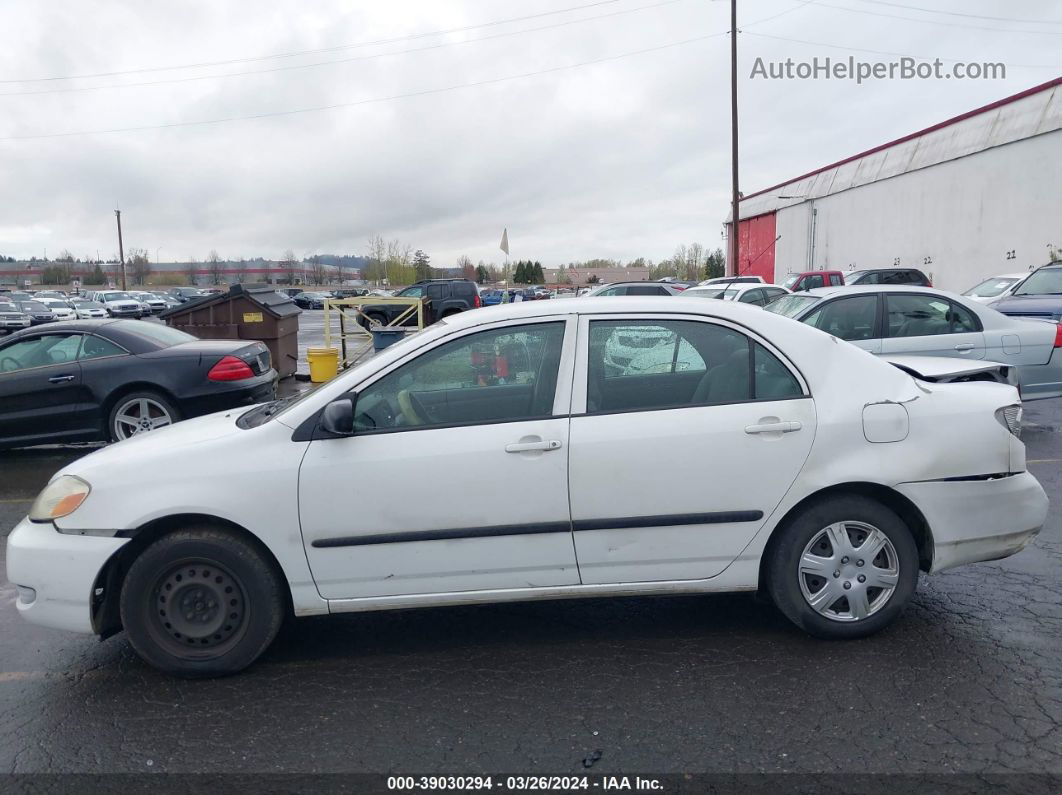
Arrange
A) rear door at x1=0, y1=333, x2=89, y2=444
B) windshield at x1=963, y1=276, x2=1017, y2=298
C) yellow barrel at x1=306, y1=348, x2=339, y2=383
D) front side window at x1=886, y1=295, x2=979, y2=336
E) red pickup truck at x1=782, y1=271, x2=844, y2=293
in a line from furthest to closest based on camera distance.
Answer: red pickup truck at x1=782, y1=271, x2=844, y2=293 < windshield at x1=963, y1=276, x2=1017, y2=298 < yellow barrel at x1=306, y1=348, x2=339, y2=383 < front side window at x1=886, y1=295, x2=979, y2=336 < rear door at x1=0, y1=333, x2=89, y2=444

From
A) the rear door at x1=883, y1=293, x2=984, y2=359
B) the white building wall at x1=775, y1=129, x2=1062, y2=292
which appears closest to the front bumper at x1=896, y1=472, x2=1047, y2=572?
the rear door at x1=883, y1=293, x2=984, y2=359

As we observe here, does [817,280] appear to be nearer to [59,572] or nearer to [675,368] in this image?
[675,368]

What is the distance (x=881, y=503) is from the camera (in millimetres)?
3834

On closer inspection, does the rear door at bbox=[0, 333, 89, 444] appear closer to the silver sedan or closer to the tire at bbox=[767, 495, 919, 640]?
the silver sedan

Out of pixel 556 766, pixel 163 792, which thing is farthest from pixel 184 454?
pixel 556 766

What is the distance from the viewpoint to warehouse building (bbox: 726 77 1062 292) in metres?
24.6

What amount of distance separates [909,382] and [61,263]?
12636 cm

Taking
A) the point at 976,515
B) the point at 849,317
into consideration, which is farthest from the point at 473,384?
the point at 849,317

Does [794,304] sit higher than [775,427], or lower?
higher

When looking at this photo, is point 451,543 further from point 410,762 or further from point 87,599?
point 87,599

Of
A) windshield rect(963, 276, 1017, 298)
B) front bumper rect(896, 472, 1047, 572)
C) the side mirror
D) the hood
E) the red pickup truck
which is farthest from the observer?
the red pickup truck

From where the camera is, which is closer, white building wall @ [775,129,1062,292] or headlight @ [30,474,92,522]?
headlight @ [30,474,92,522]

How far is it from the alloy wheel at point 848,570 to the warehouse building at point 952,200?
16319 mm

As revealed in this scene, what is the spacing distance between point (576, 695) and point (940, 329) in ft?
23.2
